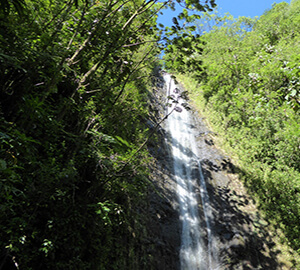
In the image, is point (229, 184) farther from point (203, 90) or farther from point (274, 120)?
point (203, 90)

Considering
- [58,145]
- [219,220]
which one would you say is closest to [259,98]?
[58,145]

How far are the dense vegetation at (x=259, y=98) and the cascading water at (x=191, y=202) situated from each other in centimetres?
160

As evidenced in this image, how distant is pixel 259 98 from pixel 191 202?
476cm

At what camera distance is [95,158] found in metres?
3.29

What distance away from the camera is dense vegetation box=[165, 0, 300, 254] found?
11.4 feet

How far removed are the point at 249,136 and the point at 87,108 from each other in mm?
8363

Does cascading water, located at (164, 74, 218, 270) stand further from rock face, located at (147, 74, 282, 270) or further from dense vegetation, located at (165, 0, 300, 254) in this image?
dense vegetation, located at (165, 0, 300, 254)

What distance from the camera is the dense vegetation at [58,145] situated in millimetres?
2260

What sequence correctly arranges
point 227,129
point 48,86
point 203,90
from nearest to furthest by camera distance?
point 48,86 < point 227,129 < point 203,90

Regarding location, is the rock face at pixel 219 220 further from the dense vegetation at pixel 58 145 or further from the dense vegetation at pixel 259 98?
the dense vegetation at pixel 58 145

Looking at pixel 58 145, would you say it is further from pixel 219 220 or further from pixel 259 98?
pixel 219 220

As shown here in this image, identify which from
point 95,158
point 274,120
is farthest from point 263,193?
point 95,158

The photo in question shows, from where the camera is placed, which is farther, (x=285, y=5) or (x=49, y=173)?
(x=285, y=5)

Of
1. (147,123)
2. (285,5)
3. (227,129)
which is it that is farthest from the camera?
(285,5)
